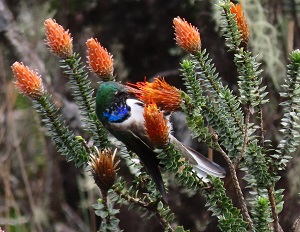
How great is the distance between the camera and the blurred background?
2930 mm

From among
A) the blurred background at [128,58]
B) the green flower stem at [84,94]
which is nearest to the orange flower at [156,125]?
the green flower stem at [84,94]

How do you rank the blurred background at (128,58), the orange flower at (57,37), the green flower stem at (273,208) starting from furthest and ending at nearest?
the blurred background at (128,58), the orange flower at (57,37), the green flower stem at (273,208)

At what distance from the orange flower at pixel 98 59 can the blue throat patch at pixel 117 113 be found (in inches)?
3.1

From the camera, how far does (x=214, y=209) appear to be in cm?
137

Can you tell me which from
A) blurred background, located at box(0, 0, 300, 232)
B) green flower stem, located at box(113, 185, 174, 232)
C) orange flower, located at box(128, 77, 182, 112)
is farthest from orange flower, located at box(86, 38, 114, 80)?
blurred background, located at box(0, 0, 300, 232)

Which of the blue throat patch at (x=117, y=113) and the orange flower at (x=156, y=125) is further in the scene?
the blue throat patch at (x=117, y=113)

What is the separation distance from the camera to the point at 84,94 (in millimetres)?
1527

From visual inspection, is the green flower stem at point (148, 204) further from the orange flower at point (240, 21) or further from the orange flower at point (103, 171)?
the orange flower at point (240, 21)

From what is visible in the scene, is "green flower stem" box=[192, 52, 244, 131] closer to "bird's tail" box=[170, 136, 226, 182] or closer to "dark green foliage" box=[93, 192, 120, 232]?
"bird's tail" box=[170, 136, 226, 182]

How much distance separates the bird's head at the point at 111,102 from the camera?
1.49 m

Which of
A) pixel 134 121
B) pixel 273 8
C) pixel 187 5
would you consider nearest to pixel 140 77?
pixel 187 5

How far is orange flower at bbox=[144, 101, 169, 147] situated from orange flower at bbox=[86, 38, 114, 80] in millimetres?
228

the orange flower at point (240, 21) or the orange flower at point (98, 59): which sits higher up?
the orange flower at point (240, 21)

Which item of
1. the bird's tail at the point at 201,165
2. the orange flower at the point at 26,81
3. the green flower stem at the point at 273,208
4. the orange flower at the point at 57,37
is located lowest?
the green flower stem at the point at 273,208
